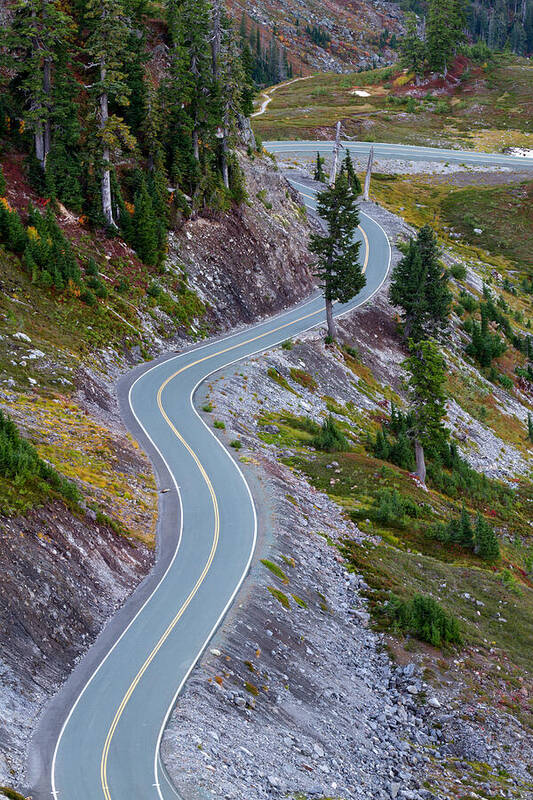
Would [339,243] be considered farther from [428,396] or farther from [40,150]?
[40,150]

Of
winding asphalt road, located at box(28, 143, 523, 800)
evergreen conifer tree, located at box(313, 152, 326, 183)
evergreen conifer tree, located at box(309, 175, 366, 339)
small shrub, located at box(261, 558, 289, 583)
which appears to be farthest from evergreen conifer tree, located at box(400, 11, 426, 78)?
small shrub, located at box(261, 558, 289, 583)

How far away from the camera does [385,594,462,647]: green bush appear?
27.8m

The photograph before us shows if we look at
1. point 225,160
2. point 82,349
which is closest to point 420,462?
point 82,349

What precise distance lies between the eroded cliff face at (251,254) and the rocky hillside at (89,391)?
124 mm

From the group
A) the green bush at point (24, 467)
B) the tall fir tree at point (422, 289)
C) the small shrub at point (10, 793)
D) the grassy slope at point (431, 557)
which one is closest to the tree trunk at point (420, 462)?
the grassy slope at point (431, 557)

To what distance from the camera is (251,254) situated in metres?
62.5

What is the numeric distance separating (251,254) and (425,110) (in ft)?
285

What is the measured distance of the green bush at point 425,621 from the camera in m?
27.8

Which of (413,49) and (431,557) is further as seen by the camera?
(413,49)

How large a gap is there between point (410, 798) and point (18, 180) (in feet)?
142

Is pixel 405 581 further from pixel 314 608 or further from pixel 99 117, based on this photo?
pixel 99 117

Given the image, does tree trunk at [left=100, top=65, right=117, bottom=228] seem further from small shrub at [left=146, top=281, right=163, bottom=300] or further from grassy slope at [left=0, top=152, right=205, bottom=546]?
small shrub at [left=146, top=281, right=163, bottom=300]

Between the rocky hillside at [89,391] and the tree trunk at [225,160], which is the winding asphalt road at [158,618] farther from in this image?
the tree trunk at [225,160]

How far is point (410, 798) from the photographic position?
66.5 feet
